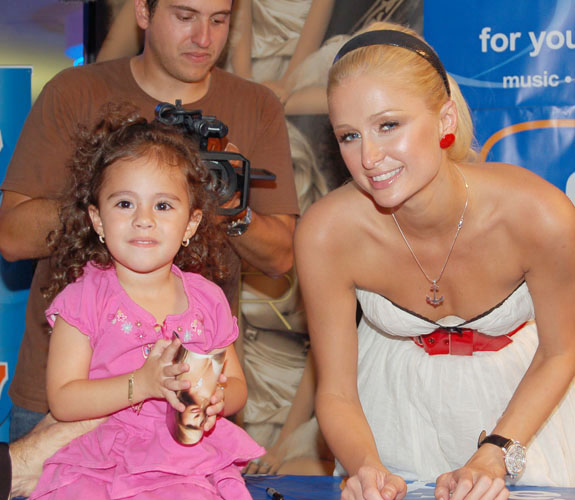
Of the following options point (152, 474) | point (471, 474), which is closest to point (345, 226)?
point (471, 474)

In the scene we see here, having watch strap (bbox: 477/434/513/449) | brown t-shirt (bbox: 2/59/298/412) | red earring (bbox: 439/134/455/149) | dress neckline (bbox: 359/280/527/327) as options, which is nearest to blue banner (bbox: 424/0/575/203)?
brown t-shirt (bbox: 2/59/298/412)

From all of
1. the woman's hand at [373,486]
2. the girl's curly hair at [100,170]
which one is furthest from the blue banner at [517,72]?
the woman's hand at [373,486]

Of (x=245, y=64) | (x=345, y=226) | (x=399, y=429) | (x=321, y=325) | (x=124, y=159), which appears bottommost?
(x=399, y=429)

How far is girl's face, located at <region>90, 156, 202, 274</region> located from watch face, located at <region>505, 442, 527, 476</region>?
96 centimetres

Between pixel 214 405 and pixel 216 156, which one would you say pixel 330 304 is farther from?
pixel 214 405

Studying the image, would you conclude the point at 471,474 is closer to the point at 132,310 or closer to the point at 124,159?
the point at 132,310

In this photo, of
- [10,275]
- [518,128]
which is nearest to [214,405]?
[10,275]

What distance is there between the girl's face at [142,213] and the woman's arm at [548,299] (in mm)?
990

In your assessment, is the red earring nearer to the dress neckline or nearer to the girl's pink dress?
the dress neckline

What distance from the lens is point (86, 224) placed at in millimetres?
1925

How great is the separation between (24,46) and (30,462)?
2.30 meters

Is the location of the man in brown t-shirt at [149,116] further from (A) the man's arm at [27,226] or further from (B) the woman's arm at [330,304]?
(B) the woman's arm at [330,304]

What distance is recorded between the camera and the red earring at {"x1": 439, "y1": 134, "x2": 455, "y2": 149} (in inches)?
81.7

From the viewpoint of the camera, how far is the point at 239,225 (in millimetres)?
2498
